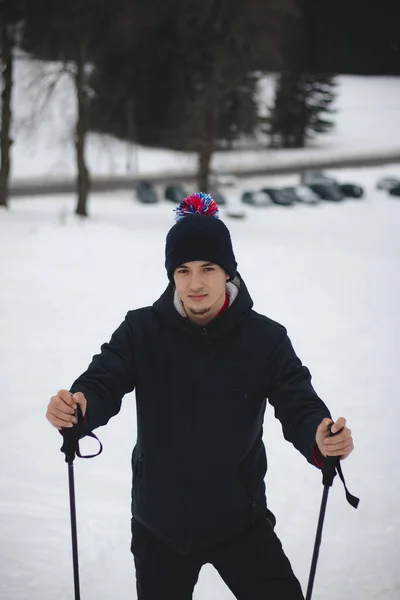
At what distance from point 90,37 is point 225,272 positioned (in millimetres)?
18300

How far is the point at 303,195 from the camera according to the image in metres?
29.4

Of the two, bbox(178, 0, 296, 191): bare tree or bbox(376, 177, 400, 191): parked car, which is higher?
bbox(178, 0, 296, 191): bare tree

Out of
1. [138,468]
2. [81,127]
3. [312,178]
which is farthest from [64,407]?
[312,178]

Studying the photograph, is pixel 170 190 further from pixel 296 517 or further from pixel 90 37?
pixel 296 517

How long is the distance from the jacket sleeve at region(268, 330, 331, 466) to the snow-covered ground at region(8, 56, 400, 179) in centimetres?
2180

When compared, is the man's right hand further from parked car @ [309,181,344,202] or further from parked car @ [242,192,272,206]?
parked car @ [309,181,344,202]

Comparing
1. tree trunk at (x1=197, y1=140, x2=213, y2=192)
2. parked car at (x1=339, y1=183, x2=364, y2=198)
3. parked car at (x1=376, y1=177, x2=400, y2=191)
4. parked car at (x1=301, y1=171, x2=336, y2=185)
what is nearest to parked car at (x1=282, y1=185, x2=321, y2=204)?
parked car at (x1=339, y1=183, x2=364, y2=198)

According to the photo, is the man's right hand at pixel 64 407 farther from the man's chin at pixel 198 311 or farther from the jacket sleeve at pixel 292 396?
the jacket sleeve at pixel 292 396

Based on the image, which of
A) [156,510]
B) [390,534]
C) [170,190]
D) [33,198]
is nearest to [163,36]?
[170,190]

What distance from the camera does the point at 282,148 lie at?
172ft

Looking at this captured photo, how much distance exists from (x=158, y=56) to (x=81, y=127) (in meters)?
6.06

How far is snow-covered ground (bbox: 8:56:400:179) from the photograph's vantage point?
40000 millimetres

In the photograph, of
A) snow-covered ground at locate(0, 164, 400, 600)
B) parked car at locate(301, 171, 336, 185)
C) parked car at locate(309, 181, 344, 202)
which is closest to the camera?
snow-covered ground at locate(0, 164, 400, 600)

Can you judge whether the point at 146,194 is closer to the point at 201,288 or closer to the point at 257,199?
the point at 257,199
